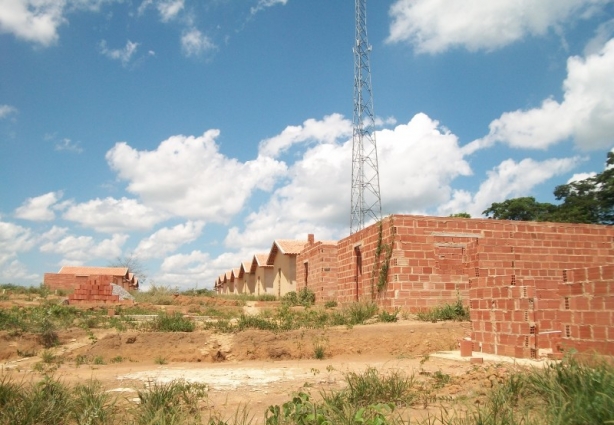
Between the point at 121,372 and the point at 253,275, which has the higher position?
the point at 253,275

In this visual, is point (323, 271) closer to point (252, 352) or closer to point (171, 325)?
point (171, 325)

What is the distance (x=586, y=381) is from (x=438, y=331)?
21.7ft

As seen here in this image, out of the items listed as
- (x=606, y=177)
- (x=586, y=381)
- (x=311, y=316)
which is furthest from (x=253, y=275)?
(x=586, y=381)

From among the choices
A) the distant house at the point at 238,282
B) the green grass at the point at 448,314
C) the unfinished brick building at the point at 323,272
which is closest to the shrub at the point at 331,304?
the unfinished brick building at the point at 323,272

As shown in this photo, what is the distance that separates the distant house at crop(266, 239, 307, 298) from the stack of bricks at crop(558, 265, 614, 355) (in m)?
23.3

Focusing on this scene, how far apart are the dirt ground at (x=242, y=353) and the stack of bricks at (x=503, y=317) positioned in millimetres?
Result: 1102

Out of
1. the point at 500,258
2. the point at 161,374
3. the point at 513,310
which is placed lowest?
the point at 161,374

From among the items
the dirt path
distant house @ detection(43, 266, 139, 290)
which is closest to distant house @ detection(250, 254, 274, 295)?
distant house @ detection(43, 266, 139, 290)

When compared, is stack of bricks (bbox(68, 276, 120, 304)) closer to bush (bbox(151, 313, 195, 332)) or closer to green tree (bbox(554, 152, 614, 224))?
bush (bbox(151, 313, 195, 332))

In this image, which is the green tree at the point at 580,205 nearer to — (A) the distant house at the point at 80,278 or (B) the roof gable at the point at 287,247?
(B) the roof gable at the point at 287,247

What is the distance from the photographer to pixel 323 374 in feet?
25.9

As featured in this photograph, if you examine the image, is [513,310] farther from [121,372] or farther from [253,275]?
[253,275]

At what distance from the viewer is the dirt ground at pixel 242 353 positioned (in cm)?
801

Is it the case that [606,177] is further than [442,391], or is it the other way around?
[606,177]
